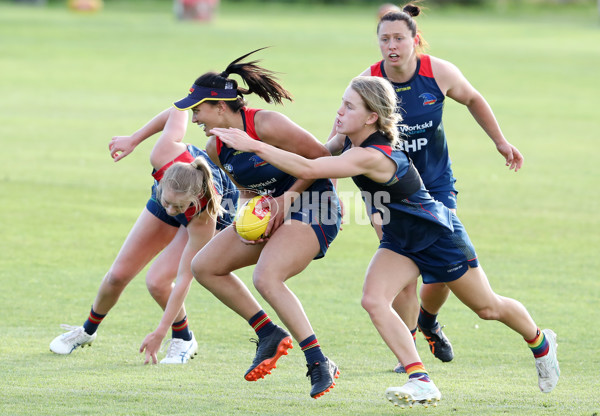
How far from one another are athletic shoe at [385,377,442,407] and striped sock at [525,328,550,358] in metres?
1.00

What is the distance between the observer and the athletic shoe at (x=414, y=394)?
5234 millimetres

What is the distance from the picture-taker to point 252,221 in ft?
19.2

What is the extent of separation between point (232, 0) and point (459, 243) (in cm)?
6090

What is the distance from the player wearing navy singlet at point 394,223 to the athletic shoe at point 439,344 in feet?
3.35

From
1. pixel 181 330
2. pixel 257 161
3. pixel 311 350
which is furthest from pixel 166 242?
pixel 311 350

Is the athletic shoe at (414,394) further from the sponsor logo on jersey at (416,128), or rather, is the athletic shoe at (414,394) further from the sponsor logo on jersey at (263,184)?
the sponsor logo on jersey at (416,128)

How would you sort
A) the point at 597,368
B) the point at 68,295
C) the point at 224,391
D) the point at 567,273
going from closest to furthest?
the point at 224,391 < the point at 597,368 < the point at 68,295 < the point at 567,273

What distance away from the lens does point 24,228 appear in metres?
10.9

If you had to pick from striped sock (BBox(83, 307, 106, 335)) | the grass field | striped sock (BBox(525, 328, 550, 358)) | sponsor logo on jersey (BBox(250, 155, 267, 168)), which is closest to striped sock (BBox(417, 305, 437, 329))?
the grass field

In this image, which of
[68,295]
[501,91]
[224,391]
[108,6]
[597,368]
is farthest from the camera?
[108,6]

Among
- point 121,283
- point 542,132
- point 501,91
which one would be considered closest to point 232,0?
point 501,91

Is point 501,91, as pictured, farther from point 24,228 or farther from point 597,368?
point 597,368

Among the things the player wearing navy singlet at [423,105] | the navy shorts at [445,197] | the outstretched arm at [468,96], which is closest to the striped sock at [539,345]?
the player wearing navy singlet at [423,105]

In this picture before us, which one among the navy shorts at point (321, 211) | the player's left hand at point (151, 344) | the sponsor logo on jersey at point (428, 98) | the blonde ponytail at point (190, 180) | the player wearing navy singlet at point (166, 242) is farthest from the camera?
the player wearing navy singlet at point (166, 242)
